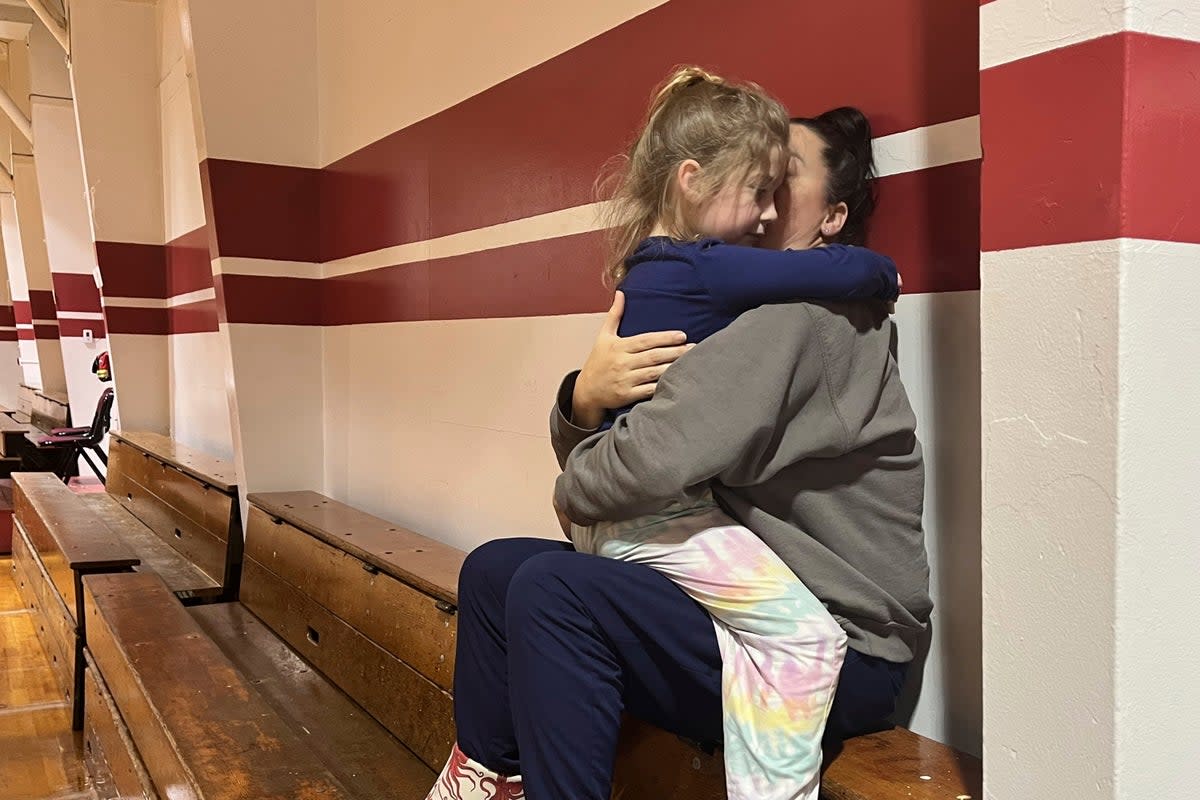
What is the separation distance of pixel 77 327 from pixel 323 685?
18.6 feet

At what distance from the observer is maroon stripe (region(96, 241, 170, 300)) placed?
18.7 ft

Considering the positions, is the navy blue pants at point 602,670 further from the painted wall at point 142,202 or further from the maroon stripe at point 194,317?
the painted wall at point 142,202

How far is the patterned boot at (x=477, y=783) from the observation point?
1.49 m

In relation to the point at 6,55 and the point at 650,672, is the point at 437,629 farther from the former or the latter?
the point at 6,55

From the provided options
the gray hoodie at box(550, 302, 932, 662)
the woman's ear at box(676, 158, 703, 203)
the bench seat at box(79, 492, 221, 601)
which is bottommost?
the bench seat at box(79, 492, 221, 601)

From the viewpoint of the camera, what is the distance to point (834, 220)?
60.0 inches

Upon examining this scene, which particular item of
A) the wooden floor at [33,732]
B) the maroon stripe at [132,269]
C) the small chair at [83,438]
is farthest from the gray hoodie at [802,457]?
the small chair at [83,438]

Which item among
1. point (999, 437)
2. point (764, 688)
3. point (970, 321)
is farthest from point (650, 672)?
point (970, 321)

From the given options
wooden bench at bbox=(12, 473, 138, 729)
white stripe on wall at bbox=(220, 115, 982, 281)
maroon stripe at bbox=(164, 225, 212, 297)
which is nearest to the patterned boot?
white stripe on wall at bbox=(220, 115, 982, 281)

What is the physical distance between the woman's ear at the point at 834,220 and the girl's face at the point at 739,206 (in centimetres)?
15

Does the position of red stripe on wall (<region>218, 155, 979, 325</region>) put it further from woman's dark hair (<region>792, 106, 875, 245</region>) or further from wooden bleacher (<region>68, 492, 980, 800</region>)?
wooden bleacher (<region>68, 492, 980, 800</region>)

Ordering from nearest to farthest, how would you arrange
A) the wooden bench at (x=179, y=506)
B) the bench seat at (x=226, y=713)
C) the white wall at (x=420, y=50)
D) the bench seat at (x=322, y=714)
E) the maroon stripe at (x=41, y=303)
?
1. the bench seat at (x=226, y=713)
2. the bench seat at (x=322, y=714)
3. the white wall at (x=420, y=50)
4. the wooden bench at (x=179, y=506)
5. the maroon stripe at (x=41, y=303)

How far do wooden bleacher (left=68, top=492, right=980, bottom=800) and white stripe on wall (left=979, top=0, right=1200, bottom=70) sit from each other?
787 mm

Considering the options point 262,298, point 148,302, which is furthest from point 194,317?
point 262,298
